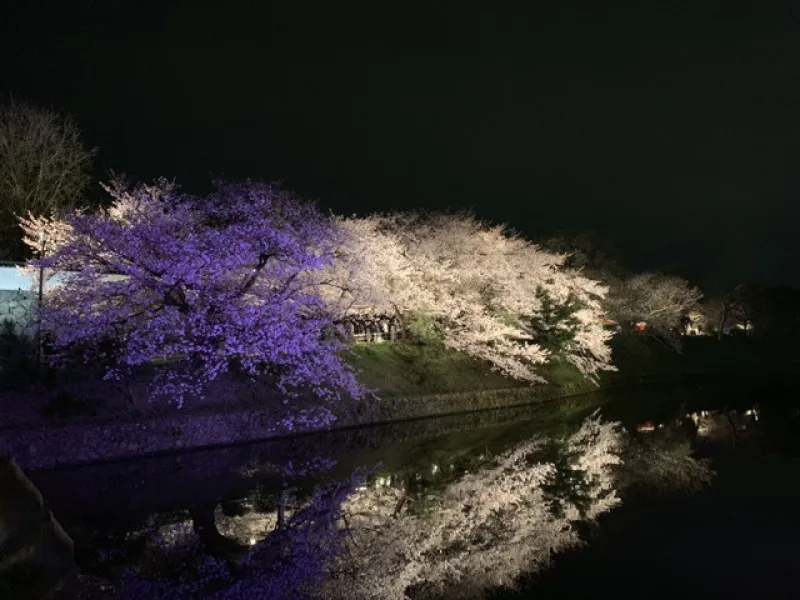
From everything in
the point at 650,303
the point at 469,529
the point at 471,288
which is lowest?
the point at 469,529

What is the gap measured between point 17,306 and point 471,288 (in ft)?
66.9

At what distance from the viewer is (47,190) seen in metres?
36.2

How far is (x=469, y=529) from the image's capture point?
11.8m

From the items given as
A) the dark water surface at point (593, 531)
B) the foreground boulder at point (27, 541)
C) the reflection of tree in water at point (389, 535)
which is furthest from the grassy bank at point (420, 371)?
the foreground boulder at point (27, 541)

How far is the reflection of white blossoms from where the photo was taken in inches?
370

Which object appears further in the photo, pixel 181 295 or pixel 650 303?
pixel 650 303

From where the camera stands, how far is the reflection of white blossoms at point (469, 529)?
9.41m

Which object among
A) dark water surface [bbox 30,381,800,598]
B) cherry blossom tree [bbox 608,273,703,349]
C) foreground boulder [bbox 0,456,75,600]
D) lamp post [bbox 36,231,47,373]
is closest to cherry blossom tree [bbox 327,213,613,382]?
dark water surface [bbox 30,381,800,598]

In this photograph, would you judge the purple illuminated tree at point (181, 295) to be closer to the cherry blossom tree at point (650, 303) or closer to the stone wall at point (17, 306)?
the stone wall at point (17, 306)

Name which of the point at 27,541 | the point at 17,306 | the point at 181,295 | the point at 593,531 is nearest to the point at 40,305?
the point at 17,306

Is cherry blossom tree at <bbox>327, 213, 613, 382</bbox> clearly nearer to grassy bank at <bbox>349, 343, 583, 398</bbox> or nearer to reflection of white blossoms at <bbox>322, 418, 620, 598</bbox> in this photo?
grassy bank at <bbox>349, 343, 583, 398</bbox>

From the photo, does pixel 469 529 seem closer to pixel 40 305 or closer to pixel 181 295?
pixel 181 295

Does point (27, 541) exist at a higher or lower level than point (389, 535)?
lower

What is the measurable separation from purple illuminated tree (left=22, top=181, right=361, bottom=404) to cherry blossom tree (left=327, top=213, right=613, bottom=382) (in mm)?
4457
